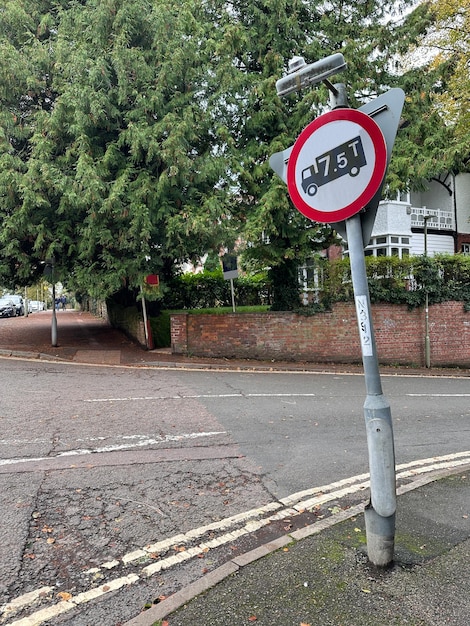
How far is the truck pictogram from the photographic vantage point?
3086 mm

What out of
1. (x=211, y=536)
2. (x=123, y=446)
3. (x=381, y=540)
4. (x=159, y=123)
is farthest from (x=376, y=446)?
(x=159, y=123)

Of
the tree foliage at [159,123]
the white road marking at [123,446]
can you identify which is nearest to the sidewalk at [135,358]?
the tree foliage at [159,123]

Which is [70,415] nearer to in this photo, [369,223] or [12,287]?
[369,223]

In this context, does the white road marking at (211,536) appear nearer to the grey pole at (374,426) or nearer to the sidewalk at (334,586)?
the sidewalk at (334,586)

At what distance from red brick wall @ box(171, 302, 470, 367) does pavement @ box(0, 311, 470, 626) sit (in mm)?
10979

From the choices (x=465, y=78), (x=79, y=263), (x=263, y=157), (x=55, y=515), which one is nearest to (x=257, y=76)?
(x=263, y=157)

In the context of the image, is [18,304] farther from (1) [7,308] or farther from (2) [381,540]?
(2) [381,540]

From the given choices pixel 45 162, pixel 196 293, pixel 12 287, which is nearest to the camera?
pixel 45 162

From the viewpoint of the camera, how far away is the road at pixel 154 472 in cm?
330

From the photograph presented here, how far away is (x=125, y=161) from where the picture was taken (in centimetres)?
1277

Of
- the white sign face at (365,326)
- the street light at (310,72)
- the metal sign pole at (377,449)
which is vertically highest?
the street light at (310,72)

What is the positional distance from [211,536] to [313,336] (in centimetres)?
1218

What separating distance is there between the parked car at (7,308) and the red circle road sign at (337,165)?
37130 millimetres

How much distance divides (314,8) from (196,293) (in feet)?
34.2
